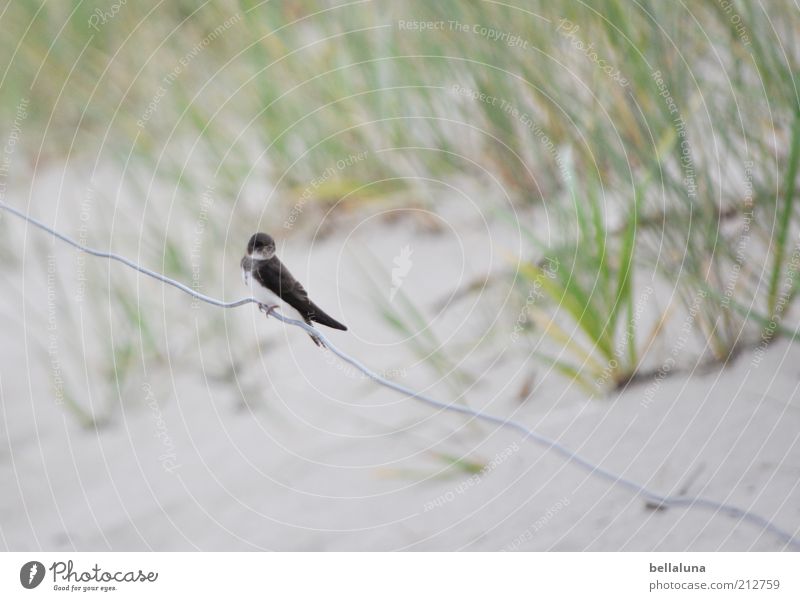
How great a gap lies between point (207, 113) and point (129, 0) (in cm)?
22

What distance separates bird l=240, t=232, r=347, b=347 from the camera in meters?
0.67

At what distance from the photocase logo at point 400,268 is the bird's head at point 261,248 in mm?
294

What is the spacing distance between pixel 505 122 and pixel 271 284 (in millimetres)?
448

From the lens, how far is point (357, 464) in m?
0.85

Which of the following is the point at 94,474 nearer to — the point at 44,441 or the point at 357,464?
the point at 44,441

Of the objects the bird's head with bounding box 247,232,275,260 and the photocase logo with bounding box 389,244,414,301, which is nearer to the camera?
the bird's head with bounding box 247,232,275,260

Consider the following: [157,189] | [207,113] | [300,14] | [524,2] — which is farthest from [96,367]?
[524,2]

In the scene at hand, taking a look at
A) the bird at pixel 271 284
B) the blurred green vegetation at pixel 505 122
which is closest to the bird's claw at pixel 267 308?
the bird at pixel 271 284

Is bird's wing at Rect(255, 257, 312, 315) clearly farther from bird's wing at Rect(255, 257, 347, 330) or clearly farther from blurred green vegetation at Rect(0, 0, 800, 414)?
blurred green vegetation at Rect(0, 0, 800, 414)

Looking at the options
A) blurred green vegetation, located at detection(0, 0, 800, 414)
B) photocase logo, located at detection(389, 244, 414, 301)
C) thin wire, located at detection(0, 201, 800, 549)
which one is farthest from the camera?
photocase logo, located at detection(389, 244, 414, 301)

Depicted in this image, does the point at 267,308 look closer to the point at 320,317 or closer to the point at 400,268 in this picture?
the point at 320,317
